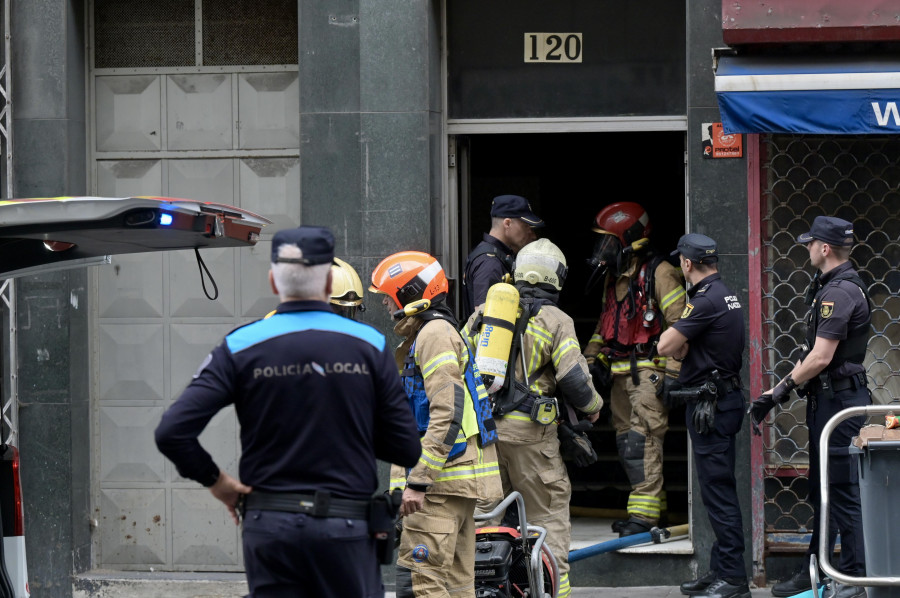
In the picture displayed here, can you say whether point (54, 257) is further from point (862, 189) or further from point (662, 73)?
point (862, 189)

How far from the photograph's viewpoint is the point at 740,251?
774 cm

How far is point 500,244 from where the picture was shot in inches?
320

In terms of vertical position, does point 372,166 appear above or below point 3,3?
below

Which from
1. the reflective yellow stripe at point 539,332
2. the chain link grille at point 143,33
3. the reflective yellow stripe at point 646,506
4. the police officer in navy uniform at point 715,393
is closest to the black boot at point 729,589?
the police officer in navy uniform at point 715,393

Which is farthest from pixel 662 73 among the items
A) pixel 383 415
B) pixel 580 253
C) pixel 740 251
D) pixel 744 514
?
pixel 383 415

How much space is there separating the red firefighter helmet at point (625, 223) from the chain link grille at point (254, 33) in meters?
2.30

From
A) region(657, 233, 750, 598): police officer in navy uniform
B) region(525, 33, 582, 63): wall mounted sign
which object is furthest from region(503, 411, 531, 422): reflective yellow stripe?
region(525, 33, 582, 63): wall mounted sign

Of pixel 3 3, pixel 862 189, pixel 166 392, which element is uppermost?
pixel 3 3

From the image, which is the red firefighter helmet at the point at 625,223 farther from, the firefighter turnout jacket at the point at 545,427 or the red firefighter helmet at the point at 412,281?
the red firefighter helmet at the point at 412,281

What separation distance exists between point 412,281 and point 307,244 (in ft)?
6.13

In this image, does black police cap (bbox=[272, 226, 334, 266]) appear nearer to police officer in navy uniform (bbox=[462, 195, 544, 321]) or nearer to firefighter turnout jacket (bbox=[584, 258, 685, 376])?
police officer in navy uniform (bbox=[462, 195, 544, 321])

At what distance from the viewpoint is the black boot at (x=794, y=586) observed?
7.48m

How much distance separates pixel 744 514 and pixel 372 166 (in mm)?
3087

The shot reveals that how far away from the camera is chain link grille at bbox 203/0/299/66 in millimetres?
8359
